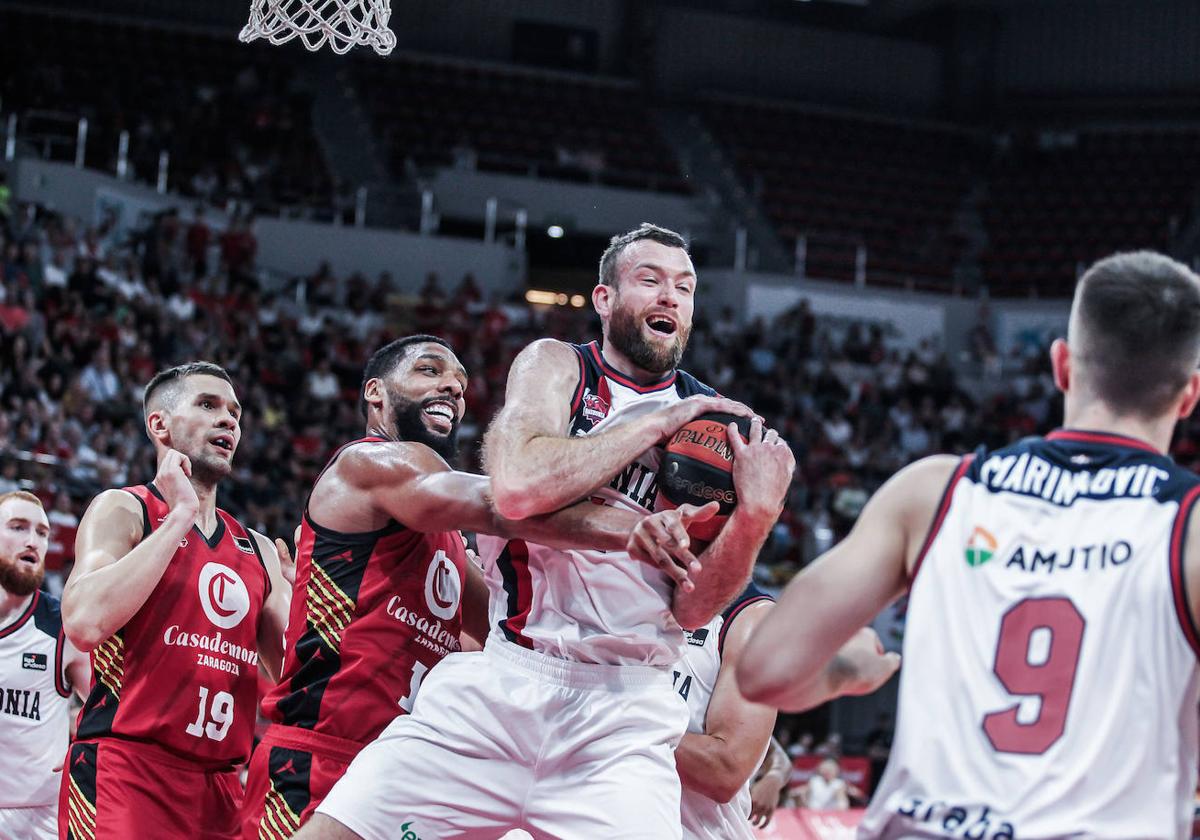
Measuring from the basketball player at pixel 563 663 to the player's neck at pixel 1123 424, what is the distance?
1.26 meters

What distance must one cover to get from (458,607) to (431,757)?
42.9 inches

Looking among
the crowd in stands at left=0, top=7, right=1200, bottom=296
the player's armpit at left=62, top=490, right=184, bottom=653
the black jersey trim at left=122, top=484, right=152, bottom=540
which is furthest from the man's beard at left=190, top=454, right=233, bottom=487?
the crowd in stands at left=0, top=7, right=1200, bottom=296

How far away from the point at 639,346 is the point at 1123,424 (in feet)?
6.21

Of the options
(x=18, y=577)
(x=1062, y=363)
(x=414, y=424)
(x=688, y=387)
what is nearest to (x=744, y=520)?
(x=688, y=387)

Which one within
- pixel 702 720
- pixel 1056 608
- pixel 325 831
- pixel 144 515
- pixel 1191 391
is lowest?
pixel 325 831

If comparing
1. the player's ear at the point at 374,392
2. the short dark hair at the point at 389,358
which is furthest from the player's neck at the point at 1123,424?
the player's ear at the point at 374,392

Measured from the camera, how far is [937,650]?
107 inches

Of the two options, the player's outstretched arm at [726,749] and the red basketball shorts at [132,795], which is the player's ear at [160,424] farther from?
the player's outstretched arm at [726,749]

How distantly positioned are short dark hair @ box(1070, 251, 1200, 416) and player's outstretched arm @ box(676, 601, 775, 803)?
1885 mm

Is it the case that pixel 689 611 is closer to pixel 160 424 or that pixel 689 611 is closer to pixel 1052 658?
pixel 1052 658

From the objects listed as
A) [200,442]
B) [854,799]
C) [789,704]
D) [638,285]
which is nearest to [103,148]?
[854,799]

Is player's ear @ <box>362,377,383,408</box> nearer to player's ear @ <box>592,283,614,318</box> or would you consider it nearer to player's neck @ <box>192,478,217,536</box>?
player's neck @ <box>192,478,217,536</box>

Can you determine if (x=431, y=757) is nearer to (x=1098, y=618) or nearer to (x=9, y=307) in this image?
(x=1098, y=618)

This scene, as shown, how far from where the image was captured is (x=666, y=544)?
3.77 meters
